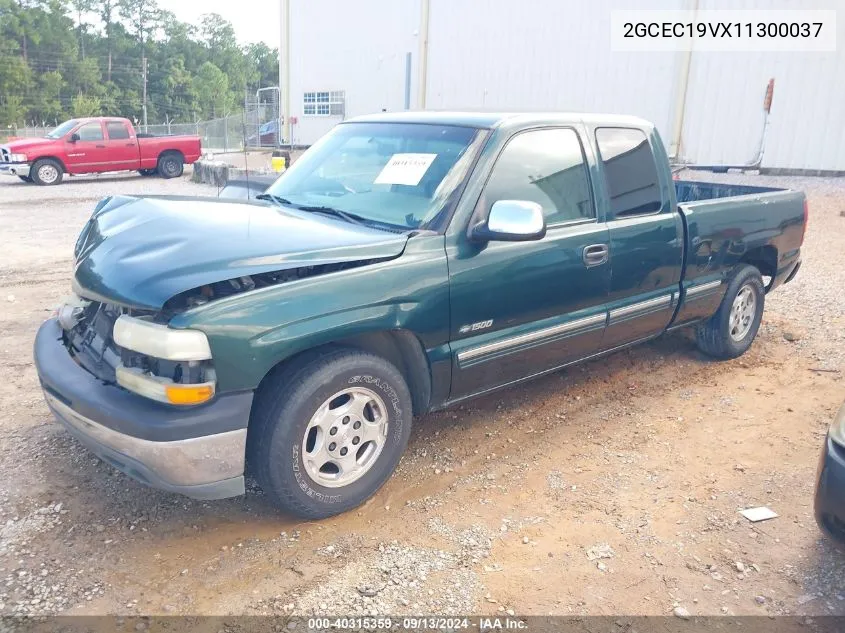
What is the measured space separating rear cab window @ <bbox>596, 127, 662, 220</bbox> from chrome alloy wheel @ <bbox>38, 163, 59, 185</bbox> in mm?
17272

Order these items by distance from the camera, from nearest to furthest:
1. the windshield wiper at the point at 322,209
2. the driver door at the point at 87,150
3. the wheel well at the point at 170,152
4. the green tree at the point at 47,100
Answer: the windshield wiper at the point at 322,209 < the driver door at the point at 87,150 < the wheel well at the point at 170,152 < the green tree at the point at 47,100

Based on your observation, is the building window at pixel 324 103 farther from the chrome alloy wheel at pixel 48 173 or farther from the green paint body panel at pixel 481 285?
the green paint body panel at pixel 481 285

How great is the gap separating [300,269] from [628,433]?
2.32 m

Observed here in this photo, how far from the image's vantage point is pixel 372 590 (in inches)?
108

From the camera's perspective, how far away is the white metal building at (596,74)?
15.0 m

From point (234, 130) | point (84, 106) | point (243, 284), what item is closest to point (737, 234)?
point (243, 284)

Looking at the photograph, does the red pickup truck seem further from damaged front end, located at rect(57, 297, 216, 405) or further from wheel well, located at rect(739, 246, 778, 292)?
wheel well, located at rect(739, 246, 778, 292)

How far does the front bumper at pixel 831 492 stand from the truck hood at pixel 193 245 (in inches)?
76.8

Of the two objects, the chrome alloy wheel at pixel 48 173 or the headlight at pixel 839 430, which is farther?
the chrome alloy wheel at pixel 48 173

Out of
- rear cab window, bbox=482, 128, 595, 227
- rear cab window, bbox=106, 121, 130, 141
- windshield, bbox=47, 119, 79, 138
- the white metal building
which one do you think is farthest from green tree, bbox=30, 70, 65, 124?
rear cab window, bbox=482, 128, 595, 227

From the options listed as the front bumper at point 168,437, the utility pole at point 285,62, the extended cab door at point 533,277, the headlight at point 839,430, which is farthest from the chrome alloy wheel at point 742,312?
the utility pole at point 285,62

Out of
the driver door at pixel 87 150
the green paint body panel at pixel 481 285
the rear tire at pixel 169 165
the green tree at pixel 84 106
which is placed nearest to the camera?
the green paint body panel at pixel 481 285

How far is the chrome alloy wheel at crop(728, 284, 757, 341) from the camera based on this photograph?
538 centimetres

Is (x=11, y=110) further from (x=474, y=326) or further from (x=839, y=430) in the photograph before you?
(x=839, y=430)
